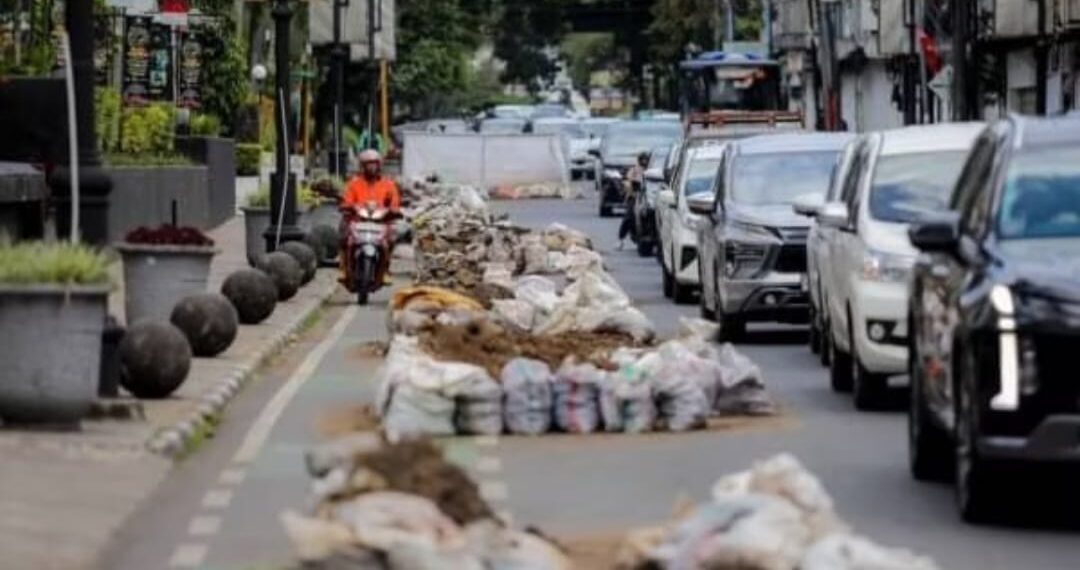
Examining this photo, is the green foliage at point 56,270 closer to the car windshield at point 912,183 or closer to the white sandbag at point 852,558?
the car windshield at point 912,183

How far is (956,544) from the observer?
13641mm

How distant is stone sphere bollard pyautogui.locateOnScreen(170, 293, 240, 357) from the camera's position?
76.7 ft

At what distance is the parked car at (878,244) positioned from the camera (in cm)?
1992

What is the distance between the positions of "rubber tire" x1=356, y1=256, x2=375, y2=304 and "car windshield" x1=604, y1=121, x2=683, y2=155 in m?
27.2

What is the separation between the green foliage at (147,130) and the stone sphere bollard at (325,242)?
6.65 m

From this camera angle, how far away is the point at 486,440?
18.4m

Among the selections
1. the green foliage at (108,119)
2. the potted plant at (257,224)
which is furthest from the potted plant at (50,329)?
the green foliage at (108,119)

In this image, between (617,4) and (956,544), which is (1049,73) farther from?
(617,4)

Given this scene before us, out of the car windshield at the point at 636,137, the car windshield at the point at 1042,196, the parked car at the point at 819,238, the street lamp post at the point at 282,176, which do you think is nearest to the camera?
the car windshield at the point at 1042,196

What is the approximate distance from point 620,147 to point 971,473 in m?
48.0

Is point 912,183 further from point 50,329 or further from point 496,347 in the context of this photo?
point 50,329

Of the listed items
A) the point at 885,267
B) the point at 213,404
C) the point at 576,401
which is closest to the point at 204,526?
the point at 576,401

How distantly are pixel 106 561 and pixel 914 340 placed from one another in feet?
16.8

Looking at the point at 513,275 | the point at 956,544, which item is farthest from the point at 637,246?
the point at 956,544
